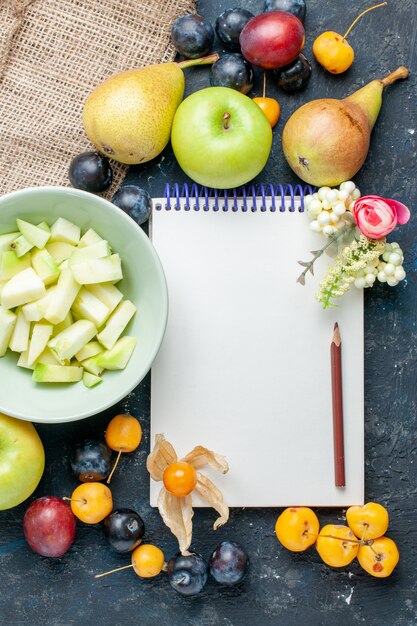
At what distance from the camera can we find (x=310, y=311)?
4.36 ft

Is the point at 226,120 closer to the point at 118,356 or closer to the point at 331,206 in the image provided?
the point at 331,206

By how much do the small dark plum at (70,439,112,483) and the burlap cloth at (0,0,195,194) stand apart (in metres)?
0.46

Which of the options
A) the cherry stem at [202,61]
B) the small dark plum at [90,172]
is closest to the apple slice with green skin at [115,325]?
the small dark plum at [90,172]

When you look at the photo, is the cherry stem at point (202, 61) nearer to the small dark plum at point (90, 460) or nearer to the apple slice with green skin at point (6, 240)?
the apple slice with green skin at point (6, 240)

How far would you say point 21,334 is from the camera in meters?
1.19

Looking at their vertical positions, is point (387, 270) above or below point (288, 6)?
below

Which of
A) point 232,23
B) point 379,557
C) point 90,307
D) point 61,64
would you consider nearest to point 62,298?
point 90,307

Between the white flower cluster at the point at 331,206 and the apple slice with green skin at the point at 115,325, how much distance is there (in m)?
0.34

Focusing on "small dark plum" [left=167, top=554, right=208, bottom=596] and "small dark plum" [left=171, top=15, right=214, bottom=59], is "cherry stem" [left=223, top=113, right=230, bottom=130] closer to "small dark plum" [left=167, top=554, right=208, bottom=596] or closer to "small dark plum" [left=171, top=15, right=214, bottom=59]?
"small dark plum" [left=171, top=15, right=214, bottom=59]

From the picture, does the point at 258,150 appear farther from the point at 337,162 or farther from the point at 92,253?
the point at 92,253

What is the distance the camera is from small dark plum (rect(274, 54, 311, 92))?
4.31 feet

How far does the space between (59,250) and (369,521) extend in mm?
687

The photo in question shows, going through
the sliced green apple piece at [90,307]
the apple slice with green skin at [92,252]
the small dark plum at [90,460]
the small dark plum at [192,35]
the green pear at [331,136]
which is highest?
the small dark plum at [192,35]

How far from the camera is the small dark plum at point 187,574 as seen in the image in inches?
49.8
